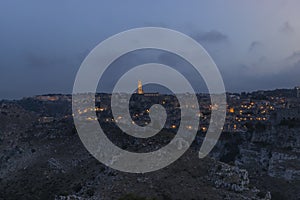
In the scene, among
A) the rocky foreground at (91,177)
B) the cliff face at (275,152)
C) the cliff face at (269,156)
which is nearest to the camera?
the rocky foreground at (91,177)

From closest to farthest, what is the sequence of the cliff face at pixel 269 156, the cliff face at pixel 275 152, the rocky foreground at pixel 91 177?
the rocky foreground at pixel 91 177 → the cliff face at pixel 269 156 → the cliff face at pixel 275 152

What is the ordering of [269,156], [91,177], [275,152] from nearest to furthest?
1. [91,177]
2. [275,152]
3. [269,156]

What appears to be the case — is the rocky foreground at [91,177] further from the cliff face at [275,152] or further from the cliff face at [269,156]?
the cliff face at [275,152]

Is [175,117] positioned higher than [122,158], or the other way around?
[175,117]

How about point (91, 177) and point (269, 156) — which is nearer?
point (91, 177)

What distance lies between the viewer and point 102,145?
33.1 m

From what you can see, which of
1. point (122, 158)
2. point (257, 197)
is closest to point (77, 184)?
point (122, 158)

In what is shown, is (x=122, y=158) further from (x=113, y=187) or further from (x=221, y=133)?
(x=221, y=133)

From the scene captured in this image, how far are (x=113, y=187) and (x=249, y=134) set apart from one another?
104ft

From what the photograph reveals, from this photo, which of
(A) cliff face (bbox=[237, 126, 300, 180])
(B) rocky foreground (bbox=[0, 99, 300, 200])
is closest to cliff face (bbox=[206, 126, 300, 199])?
(A) cliff face (bbox=[237, 126, 300, 180])

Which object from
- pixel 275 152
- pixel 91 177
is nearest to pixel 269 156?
pixel 275 152

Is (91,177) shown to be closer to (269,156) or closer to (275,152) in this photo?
(269,156)

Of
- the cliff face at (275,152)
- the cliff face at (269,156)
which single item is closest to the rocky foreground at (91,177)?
the cliff face at (269,156)

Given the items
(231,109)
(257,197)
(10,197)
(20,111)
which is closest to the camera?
(257,197)
